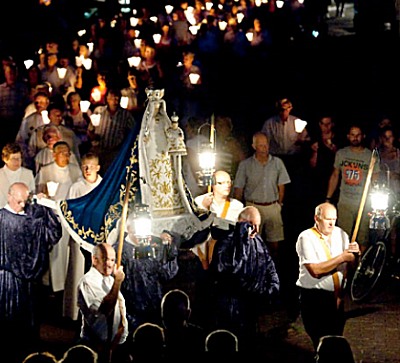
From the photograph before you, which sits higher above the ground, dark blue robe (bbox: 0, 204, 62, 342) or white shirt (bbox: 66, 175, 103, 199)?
white shirt (bbox: 66, 175, 103, 199)

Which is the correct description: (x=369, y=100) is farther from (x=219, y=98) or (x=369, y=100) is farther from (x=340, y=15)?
(x=340, y=15)

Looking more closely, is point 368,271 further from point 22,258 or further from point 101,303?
point 101,303

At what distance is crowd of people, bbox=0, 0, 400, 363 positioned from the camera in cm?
973

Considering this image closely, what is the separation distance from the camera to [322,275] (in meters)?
9.77

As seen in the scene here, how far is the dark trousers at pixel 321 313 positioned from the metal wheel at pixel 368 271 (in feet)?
7.36

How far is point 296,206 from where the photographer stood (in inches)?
603

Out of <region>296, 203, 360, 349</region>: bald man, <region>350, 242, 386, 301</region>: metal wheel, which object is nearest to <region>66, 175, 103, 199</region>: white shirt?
<region>296, 203, 360, 349</region>: bald man

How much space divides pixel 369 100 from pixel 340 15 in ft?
45.1

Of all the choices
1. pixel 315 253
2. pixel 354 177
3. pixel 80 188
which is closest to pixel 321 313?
pixel 315 253

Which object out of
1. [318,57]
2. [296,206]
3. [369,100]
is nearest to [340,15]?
[318,57]

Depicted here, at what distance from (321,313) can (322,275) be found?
1.27 feet

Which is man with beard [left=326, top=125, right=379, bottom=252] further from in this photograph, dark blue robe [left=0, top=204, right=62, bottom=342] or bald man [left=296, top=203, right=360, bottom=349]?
dark blue robe [left=0, top=204, right=62, bottom=342]

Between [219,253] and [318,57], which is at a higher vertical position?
[318,57]

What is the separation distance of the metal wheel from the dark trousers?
224 cm
